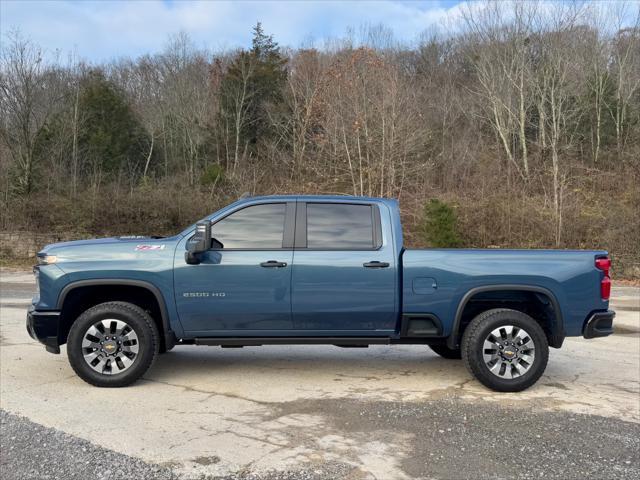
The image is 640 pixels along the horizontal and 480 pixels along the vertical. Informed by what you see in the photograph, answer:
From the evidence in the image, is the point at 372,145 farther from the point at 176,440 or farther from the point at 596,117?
the point at 176,440

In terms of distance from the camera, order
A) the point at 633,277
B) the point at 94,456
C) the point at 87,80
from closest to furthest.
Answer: the point at 94,456, the point at 633,277, the point at 87,80

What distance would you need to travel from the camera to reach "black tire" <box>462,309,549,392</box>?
555cm

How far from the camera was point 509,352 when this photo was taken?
5590 millimetres

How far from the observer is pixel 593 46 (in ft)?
105

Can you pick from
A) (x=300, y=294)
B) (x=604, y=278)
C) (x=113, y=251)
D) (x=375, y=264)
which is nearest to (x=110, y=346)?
(x=113, y=251)

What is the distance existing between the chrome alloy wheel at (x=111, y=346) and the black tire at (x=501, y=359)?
3.39m

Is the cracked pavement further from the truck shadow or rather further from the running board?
the running board

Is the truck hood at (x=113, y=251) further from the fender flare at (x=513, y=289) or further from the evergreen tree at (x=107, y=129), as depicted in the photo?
the evergreen tree at (x=107, y=129)

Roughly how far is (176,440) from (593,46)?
115 ft

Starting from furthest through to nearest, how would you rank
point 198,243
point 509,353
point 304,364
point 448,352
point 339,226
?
point 448,352 → point 304,364 → point 339,226 → point 509,353 → point 198,243

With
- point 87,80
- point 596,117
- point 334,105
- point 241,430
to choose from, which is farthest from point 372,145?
point 241,430

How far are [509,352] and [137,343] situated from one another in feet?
12.3

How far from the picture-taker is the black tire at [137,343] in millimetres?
5477

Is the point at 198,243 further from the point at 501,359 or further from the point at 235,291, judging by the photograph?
the point at 501,359
